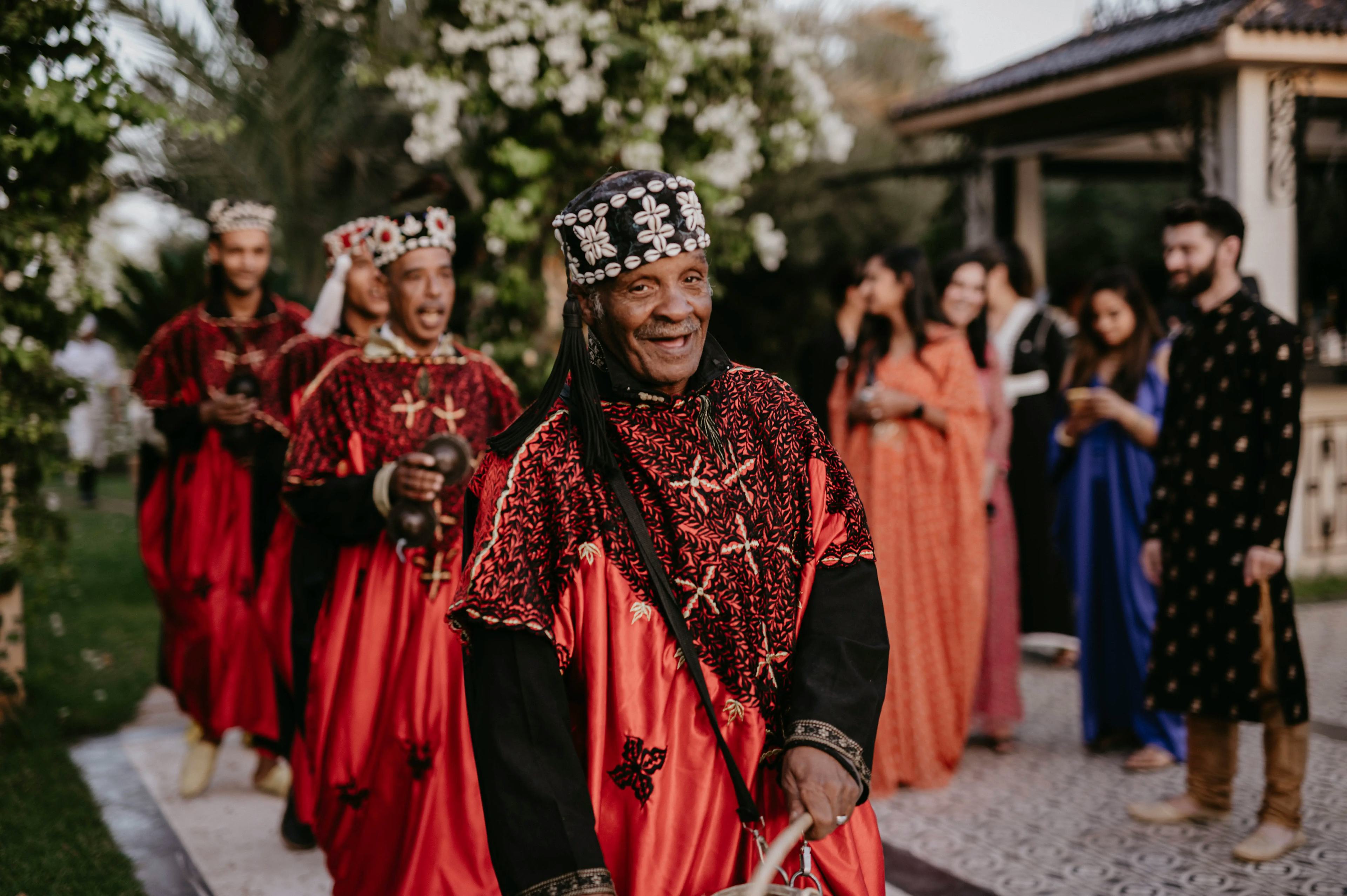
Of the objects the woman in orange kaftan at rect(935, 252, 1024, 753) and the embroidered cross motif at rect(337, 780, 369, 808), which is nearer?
the embroidered cross motif at rect(337, 780, 369, 808)

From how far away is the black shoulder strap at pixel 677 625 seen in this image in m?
2.12

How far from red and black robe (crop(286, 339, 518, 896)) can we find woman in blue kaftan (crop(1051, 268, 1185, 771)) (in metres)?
3.14

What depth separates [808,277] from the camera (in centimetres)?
1364

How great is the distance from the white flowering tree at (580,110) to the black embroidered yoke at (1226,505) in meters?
4.11

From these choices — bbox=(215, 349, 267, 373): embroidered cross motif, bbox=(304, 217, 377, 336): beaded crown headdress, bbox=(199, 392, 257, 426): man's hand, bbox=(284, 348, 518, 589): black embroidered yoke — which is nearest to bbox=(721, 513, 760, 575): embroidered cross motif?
bbox=(284, 348, 518, 589): black embroidered yoke

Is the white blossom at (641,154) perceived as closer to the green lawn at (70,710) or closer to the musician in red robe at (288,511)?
the musician in red robe at (288,511)

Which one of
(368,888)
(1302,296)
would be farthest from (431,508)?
(1302,296)

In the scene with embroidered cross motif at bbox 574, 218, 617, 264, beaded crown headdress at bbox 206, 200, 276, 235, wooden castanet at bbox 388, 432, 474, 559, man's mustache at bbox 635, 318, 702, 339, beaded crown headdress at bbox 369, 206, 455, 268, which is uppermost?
beaded crown headdress at bbox 206, 200, 276, 235

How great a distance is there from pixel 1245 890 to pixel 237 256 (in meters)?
5.03

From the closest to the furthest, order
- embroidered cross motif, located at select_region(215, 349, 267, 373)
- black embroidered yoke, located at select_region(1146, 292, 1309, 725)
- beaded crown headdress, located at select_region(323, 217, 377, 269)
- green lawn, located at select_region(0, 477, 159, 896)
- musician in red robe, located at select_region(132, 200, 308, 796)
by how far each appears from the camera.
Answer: black embroidered yoke, located at select_region(1146, 292, 1309, 725), green lawn, located at select_region(0, 477, 159, 896), beaded crown headdress, located at select_region(323, 217, 377, 269), musician in red robe, located at select_region(132, 200, 308, 796), embroidered cross motif, located at select_region(215, 349, 267, 373)

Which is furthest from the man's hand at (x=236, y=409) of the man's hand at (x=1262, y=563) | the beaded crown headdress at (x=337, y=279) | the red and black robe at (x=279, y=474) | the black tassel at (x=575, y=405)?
the man's hand at (x=1262, y=563)

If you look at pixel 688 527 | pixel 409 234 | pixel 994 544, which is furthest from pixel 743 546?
pixel 994 544

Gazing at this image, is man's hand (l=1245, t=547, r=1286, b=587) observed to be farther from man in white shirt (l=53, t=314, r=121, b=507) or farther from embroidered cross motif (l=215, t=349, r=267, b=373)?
man in white shirt (l=53, t=314, r=121, b=507)

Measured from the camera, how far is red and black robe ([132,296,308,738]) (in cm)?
566
